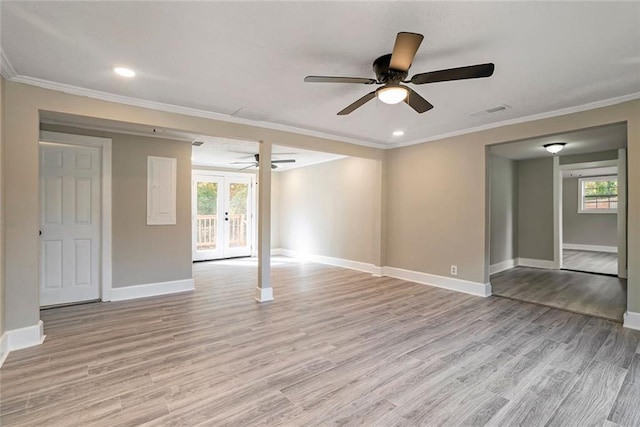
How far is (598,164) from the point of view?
6262mm

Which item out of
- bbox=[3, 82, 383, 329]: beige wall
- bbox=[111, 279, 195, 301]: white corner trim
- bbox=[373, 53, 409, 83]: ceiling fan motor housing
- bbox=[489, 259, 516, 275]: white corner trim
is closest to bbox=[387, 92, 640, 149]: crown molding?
bbox=[373, 53, 409, 83]: ceiling fan motor housing

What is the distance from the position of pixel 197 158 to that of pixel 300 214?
2.91 metres

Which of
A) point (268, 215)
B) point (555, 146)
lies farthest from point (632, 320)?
point (268, 215)

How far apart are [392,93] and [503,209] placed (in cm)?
561

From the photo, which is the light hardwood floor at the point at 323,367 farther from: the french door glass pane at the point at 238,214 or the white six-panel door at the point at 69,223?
the french door glass pane at the point at 238,214

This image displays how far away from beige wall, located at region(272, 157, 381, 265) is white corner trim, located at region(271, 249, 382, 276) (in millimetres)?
88

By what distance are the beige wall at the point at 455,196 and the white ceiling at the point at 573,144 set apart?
17.0 inches

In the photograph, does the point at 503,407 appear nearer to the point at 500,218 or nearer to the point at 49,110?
the point at 49,110

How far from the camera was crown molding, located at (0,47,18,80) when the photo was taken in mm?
2399

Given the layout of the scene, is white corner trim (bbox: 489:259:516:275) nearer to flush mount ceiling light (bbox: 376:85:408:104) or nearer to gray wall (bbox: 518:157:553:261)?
gray wall (bbox: 518:157:553:261)

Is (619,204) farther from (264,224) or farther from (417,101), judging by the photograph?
(264,224)

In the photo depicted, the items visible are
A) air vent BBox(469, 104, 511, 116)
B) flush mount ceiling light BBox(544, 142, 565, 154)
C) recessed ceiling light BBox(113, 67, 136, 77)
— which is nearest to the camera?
recessed ceiling light BBox(113, 67, 136, 77)

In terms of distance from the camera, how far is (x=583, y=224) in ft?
30.2

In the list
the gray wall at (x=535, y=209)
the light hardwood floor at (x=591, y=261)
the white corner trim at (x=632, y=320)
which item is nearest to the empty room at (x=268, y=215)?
the white corner trim at (x=632, y=320)
